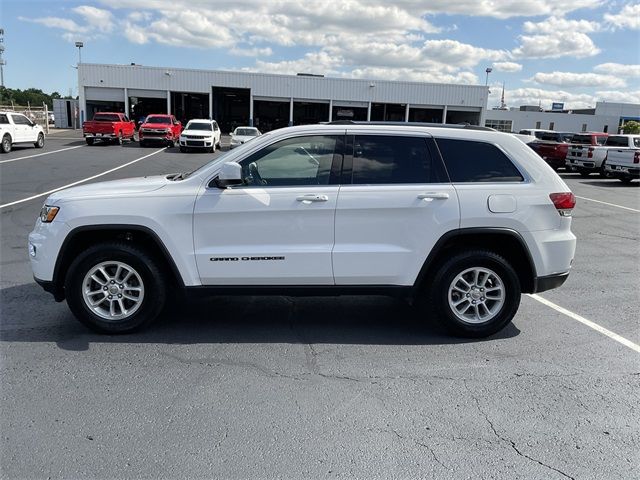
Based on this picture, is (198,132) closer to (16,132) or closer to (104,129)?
(104,129)

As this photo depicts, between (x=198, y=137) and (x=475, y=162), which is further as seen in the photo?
(x=198, y=137)

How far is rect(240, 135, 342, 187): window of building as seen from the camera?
178 inches

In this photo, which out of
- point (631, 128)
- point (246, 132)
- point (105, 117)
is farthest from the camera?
point (631, 128)

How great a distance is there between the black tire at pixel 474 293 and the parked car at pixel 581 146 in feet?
66.5

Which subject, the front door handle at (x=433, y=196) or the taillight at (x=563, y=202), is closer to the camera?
the front door handle at (x=433, y=196)

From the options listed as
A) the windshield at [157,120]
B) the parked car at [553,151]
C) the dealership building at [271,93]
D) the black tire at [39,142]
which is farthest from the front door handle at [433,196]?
the dealership building at [271,93]

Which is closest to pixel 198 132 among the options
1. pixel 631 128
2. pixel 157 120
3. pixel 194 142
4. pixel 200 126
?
pixel 194 142

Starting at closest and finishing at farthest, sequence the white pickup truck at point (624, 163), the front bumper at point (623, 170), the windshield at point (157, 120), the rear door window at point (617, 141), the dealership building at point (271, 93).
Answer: the white pickup truck at point (624, 163)
the front bumper at point (623, 170)
the rear door window at point (617, 141)
the windshield at point (157, 120)
the dealership building at point (271, 93)

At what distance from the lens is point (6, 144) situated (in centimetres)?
2291

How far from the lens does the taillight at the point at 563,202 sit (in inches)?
181

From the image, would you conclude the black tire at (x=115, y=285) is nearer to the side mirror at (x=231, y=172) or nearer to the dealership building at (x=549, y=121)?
the side mirror at (x=231, y=172)

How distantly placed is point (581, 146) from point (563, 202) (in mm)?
20361

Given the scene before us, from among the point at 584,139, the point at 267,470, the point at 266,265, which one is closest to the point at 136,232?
the point at 266,265

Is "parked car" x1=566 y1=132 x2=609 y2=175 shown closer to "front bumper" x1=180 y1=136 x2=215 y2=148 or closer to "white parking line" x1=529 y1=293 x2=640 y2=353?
"front bumper" x1=180 y1=136 x2=215 y2=148
